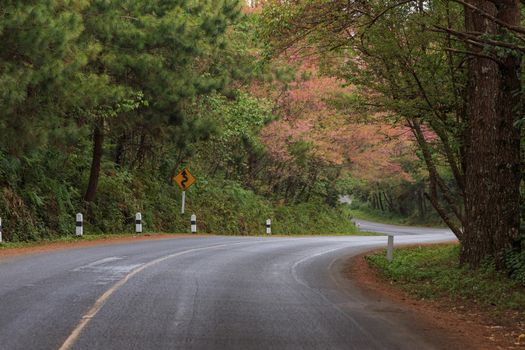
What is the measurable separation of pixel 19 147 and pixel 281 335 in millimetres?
11590

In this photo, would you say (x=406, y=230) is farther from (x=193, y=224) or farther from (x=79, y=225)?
(x=79, y=225)

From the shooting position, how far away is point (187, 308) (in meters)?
8.18

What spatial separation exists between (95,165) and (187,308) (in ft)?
51.4

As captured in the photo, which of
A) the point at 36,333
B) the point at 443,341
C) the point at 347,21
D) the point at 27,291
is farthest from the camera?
the point at 347,21

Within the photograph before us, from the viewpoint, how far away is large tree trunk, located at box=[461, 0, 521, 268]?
11.2m

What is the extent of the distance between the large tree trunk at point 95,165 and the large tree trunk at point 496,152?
14.3 m

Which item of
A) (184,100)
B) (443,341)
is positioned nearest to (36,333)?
(443,341)

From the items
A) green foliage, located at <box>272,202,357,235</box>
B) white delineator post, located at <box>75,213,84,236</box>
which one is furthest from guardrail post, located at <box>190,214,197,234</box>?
green foliage, located at <box>272,202,357,235</box>

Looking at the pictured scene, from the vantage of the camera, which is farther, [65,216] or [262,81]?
[262,81]

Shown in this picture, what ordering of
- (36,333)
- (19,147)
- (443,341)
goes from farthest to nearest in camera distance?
(19,147)
(443,341)
(36,333)

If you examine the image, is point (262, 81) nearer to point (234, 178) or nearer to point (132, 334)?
point (234, 178)

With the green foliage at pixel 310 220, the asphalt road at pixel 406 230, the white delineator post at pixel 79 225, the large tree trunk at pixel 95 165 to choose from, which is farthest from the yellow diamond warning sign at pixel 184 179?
the asphalt road at pixel 406 230

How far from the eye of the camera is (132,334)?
21.7 ft

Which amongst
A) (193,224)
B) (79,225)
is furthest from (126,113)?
(193,224)
